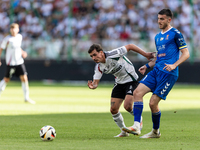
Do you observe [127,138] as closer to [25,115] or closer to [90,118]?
[90,118]

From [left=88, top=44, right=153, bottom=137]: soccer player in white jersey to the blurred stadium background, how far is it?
1611 centimetres

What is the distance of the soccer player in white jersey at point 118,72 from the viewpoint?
699 centimetres

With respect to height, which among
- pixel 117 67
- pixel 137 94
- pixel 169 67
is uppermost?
pixel 169 67

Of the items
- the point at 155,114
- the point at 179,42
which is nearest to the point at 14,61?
the point at 155,114

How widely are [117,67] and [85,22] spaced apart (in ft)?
62.0

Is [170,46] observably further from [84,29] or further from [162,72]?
[84,29]

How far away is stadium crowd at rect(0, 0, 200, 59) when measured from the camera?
24.5 meters

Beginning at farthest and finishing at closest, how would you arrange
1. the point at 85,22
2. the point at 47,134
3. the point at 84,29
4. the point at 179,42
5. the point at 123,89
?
the point at 85,22, the point at 84,29, the point at 123,89, the point at 179,42, the point at 47,134

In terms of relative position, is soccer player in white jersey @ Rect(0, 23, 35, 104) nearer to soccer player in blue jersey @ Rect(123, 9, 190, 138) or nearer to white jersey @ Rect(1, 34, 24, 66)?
white jersey @ Rect(1, 34, 24, 66)

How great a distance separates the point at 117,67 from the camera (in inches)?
284

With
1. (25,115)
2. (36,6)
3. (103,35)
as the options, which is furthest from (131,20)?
(25,115)

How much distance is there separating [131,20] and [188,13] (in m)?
3.61

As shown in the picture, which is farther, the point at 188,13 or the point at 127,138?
the point at 188,13

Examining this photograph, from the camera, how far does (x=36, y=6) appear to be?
26.8 meters
